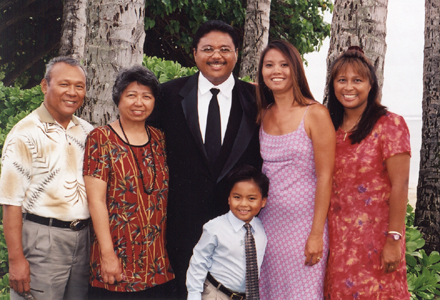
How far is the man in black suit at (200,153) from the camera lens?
3.21m

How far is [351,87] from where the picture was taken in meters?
2.93

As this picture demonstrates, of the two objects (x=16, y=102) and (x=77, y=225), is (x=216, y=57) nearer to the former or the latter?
(x=77, y=225)

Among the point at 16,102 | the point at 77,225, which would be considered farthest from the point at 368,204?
the point at 16,102

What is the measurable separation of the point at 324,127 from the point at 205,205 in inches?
42.8

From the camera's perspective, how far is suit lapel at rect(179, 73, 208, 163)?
322 centimetres

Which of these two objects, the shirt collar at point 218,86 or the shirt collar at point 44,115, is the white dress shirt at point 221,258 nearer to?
the shirt collar at point 218,86

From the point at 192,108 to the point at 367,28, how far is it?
204 cm

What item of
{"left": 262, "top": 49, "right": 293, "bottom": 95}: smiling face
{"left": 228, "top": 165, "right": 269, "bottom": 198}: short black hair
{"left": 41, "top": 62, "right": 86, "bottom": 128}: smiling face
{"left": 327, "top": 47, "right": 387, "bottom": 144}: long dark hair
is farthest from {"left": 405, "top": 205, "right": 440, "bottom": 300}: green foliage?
{"left": 41, "top": 62, "right": 86, "bottom": 128}: smiling face

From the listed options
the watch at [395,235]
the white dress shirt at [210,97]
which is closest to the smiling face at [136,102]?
the white dress shirt at [210,97]

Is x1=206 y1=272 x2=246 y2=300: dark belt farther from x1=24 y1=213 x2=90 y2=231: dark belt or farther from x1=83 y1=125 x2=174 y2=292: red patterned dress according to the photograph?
x1=24 y1=213 x2=90 y2=231: dark belt

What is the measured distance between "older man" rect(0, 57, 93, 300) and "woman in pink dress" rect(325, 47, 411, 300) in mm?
1791

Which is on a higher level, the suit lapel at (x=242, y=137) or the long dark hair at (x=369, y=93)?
the long dark hair at (x=369, y=93)

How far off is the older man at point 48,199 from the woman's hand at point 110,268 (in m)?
0.27

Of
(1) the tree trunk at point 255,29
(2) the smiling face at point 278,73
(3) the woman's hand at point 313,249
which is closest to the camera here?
(3) the woman's hand at point 313,249
